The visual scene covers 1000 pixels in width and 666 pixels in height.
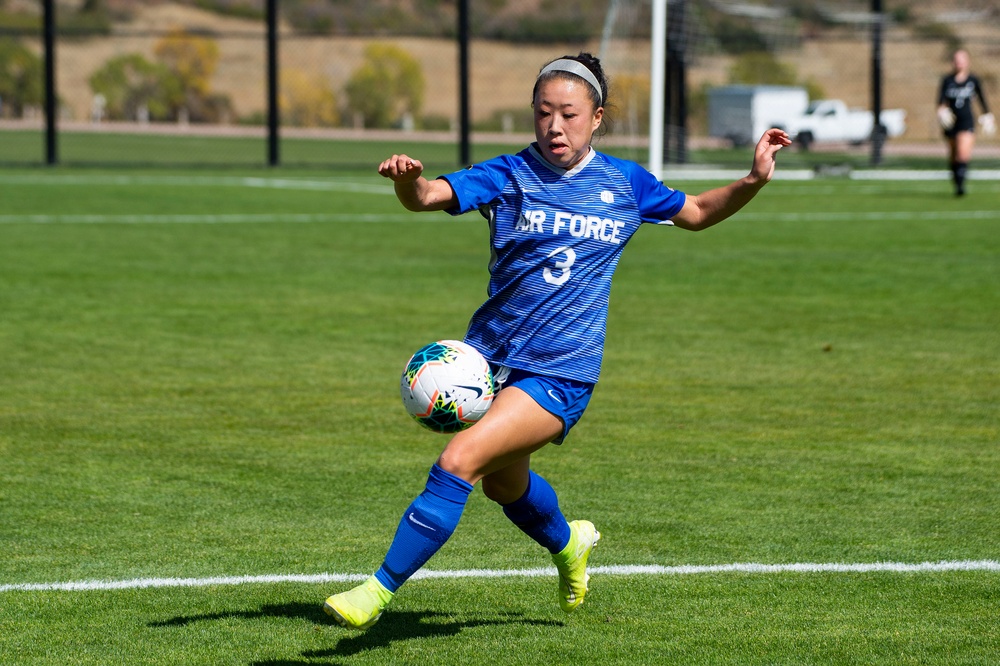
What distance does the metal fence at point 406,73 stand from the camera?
30875 millimetres

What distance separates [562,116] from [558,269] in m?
0.50

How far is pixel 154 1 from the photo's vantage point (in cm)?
7900

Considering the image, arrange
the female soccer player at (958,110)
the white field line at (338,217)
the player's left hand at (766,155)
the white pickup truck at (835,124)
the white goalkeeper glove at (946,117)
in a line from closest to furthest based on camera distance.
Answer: the player's left hand at (766,155) → the white field line at (338,217) → the female soccer player at (958,110) → the white goalkeeper glove at (946,117) → the white pickup truck at (835,124)

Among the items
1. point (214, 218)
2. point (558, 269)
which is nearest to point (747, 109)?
point (214, 218)

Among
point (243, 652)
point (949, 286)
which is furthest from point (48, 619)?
point (949, 286)

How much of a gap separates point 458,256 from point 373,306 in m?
3.68

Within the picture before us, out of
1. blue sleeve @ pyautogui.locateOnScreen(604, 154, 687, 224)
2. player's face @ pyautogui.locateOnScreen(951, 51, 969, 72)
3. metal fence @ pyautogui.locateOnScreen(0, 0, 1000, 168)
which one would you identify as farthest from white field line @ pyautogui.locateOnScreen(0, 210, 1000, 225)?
blue sleeve @ pyautogui.locateOnScreen(604, 154, 687, 224)

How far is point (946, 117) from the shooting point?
23516 mm

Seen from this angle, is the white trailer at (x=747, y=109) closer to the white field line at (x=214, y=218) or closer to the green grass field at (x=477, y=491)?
the white field line at (x=214, y=218)

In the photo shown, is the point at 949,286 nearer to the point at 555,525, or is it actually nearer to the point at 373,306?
the point at 373,306

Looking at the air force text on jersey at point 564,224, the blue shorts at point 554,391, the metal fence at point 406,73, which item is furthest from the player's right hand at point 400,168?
the metal fence at point 406,73

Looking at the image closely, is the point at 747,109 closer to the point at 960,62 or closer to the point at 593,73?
the point at 960,62

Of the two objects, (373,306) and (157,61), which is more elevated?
(157,61)

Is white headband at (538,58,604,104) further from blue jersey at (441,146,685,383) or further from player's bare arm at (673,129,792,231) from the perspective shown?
player's bare arm at (673,129,792,231)
